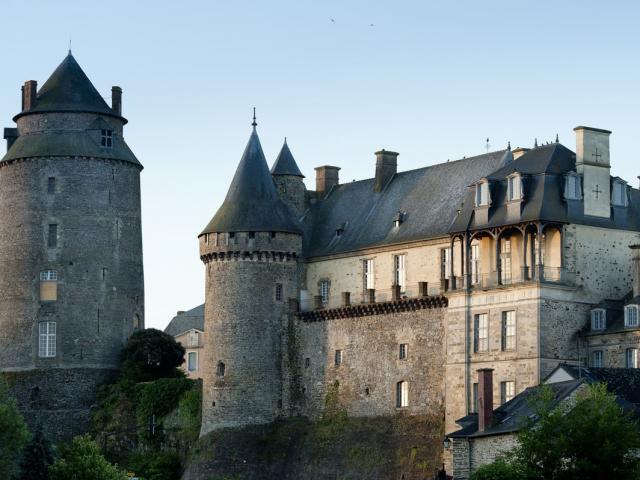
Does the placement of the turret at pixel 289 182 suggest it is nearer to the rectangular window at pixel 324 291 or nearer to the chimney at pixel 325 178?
the chimney at pixel 325 178

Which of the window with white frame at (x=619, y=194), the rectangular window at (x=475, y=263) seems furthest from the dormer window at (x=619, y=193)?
the rectangular window at (x=475, y=263)

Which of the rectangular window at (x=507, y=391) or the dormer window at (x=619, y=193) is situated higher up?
the dormer window at (x=619, y=193)

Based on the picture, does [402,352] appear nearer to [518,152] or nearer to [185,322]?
[518,152]

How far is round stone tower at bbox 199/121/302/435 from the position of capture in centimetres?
8925

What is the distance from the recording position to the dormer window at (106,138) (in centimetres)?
10088

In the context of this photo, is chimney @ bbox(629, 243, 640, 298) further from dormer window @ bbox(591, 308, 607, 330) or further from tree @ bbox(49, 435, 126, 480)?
tree @ bbox(49, 435, 126, 480)

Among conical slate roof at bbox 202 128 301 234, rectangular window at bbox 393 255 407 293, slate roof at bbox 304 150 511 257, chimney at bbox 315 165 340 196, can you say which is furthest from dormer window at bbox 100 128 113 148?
rectangular window at bbox 393 255 407 293

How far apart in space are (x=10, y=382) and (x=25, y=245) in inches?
260

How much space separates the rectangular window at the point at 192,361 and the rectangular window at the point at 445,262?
4301 centimetres

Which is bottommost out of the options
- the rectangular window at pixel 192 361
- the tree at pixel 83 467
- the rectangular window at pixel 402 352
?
the tree at pixel 83 467

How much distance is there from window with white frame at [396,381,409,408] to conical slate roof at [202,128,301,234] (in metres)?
9.59

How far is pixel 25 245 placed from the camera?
99.5 m

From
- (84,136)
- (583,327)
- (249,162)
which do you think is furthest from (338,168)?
(583,327)

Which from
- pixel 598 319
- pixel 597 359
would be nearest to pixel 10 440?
pixel 597 359
